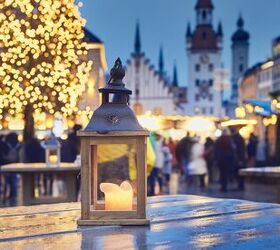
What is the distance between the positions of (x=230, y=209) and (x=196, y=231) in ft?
2.88

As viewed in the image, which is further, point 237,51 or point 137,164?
point 237,51

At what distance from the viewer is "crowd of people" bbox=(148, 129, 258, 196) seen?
15594 millimetres

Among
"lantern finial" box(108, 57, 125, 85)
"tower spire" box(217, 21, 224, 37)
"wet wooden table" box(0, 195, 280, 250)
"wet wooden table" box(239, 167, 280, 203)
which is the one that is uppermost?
"tower spire" box(217, 21, 224, 37)

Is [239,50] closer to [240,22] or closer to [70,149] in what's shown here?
[240,22]

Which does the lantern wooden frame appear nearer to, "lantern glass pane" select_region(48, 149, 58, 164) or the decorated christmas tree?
the decorated christmas tree

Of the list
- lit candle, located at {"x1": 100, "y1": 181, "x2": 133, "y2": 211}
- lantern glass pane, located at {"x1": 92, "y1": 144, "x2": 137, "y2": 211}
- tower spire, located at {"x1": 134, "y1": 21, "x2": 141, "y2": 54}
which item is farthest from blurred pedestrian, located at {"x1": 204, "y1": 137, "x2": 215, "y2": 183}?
tower spire, located at {"x1": 134, "y1": 21, "x2": 141, "y2": 54}

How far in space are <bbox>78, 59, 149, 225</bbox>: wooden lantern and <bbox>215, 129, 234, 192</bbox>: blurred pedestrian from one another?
1316cm

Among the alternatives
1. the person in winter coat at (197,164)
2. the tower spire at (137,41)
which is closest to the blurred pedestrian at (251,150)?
the person in winter coat at (197,164)

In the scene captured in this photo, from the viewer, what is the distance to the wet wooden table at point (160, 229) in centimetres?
258

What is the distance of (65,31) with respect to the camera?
26.5 ft

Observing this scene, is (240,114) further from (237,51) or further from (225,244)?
(237,51)

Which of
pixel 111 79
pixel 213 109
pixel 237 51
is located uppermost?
pixel 237 51

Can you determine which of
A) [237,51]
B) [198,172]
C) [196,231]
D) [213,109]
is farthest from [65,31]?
[237,51]

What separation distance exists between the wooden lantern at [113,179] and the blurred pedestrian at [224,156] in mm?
13157
